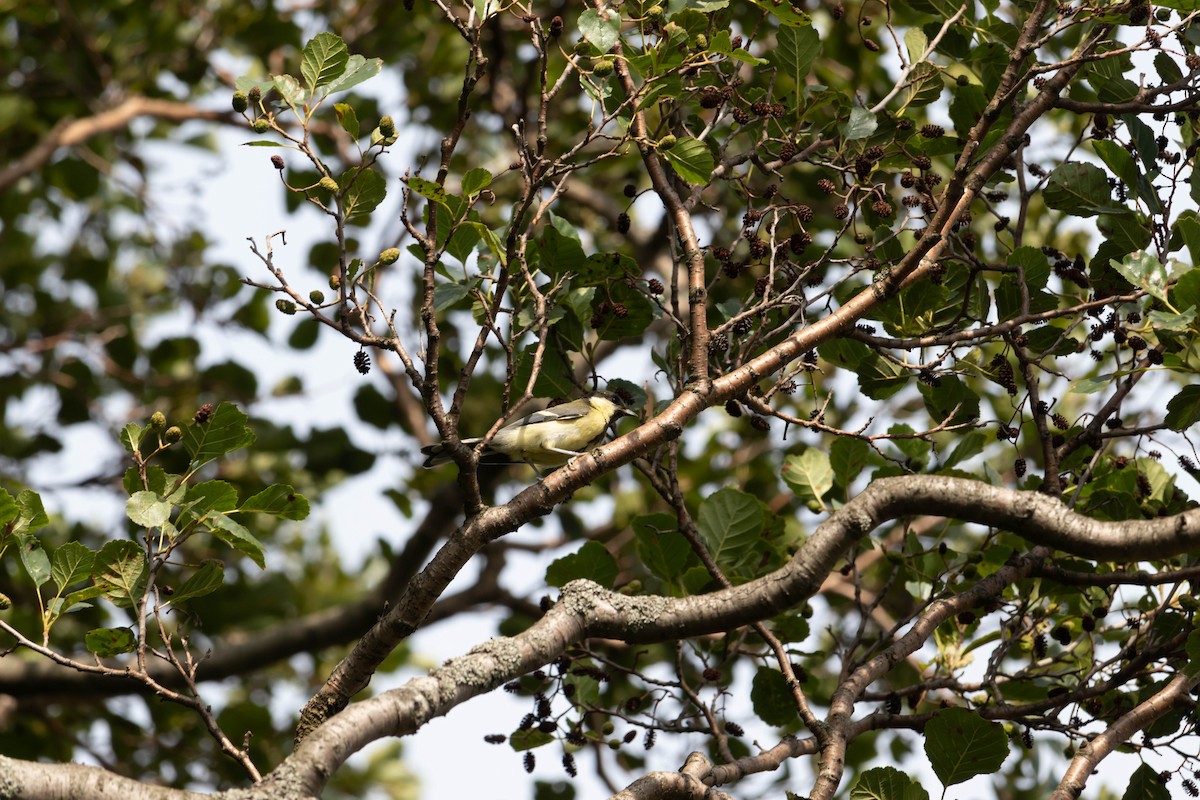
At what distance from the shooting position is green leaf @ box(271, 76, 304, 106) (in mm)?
3033

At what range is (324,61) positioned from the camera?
3072mm

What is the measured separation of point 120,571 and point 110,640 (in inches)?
8.1

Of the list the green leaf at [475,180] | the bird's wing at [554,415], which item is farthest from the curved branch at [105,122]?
the green leaf at [475,180]

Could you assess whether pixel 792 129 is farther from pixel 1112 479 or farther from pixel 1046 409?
pixel 1112 479

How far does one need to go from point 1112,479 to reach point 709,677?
1531mm

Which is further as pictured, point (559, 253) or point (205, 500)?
point (559, 253)

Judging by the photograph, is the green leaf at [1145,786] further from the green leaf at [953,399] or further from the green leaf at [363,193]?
the green leaf at [363,193]

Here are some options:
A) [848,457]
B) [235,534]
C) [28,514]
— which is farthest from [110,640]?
[848,457]

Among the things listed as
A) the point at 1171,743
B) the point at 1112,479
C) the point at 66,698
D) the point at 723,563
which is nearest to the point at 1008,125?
the point at 1112,479

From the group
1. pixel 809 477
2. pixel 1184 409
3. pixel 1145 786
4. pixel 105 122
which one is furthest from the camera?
pixel 105 122

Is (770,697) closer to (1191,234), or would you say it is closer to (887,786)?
(887,786)

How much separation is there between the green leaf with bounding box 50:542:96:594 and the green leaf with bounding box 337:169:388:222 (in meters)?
1.12

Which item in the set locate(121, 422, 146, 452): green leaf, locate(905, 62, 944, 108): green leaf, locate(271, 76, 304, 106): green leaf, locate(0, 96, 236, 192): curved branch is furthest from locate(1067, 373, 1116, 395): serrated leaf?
locate(0, 96, 236, 192): curved branch

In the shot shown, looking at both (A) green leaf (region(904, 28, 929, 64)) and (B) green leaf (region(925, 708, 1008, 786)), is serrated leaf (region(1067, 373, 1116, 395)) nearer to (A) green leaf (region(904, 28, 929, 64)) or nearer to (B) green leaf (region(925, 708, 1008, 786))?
(B) green leaf (region(925, 708, 1008, 786))
